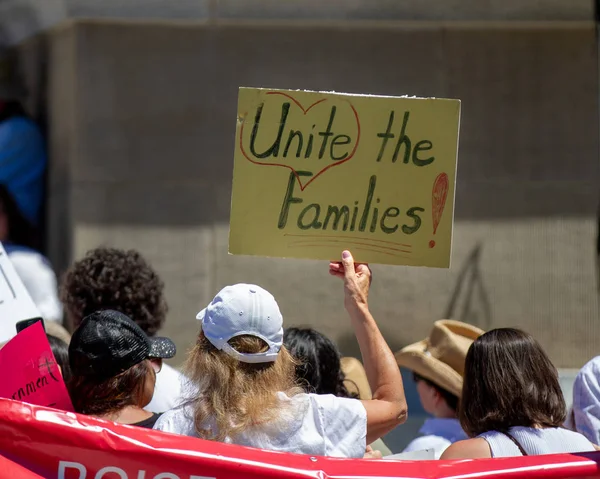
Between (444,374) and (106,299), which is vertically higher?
(106,299)

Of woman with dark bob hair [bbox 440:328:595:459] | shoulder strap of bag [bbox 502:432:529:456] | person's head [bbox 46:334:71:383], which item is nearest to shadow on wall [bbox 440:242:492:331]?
person's head [bbox 46:334:71:383]

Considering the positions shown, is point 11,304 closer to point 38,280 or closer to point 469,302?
point 38,280

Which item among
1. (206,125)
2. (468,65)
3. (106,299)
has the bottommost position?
(106,299)

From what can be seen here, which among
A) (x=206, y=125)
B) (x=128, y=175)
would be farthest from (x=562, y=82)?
(x=128, y=175)

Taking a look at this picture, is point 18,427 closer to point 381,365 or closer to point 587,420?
point 381,365

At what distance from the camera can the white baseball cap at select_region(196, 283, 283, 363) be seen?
288cm

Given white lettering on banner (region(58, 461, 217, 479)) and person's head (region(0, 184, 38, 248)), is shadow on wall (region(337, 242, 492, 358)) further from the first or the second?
white lettering on banner (region(58, 461, 217, 479))

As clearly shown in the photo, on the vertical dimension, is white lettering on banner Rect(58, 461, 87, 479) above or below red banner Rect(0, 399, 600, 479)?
below

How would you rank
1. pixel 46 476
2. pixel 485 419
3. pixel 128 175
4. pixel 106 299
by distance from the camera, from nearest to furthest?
pixel 46 476
pixel 485 419
pixel 106 299
pixel 128 175

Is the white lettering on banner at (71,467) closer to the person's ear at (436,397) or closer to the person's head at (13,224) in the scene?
the person's ear at (436,397)

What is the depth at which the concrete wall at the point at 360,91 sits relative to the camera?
6625 mm

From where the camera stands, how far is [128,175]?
663 centimetres

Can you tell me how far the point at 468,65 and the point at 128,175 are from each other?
228 centimetres

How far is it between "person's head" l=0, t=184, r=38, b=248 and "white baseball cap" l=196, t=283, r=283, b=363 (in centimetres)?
402
